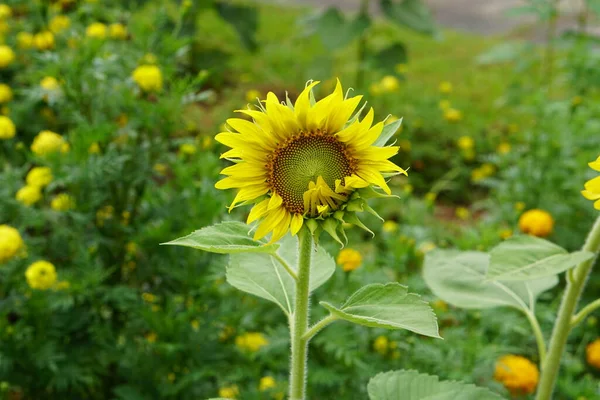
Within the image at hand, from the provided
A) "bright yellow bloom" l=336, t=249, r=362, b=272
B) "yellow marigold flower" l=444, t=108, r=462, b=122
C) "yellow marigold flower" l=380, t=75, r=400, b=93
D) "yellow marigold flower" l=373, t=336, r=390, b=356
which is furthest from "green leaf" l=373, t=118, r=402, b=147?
"yellow marigold flower" l=444, t=108, r=462, b=122

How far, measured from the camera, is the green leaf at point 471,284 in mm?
1547

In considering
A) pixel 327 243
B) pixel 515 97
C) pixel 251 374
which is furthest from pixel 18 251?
pixel 515 97

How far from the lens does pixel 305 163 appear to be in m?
1.05

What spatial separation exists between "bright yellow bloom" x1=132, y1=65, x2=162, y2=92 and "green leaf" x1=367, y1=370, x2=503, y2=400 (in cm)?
116

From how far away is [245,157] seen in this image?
1.05 meters

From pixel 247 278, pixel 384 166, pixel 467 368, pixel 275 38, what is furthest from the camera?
pixel 275 38

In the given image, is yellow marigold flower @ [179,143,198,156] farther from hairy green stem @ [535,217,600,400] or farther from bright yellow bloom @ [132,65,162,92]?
hairy green stem @ [535,217,600,400]

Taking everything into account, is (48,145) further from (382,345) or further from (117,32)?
(382,345)

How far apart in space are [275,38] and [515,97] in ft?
10.4

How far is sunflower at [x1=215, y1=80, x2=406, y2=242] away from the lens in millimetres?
1012

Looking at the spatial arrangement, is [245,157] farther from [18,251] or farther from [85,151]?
[18,251]

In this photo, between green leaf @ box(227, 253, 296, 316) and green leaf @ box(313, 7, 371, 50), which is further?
green leaf @ box(313, 7, 371, 50)

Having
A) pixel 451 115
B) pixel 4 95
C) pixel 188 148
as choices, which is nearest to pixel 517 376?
pixel 188 148

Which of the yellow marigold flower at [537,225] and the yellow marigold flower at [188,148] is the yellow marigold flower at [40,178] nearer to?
the yellow marigold flower at [188,148]
